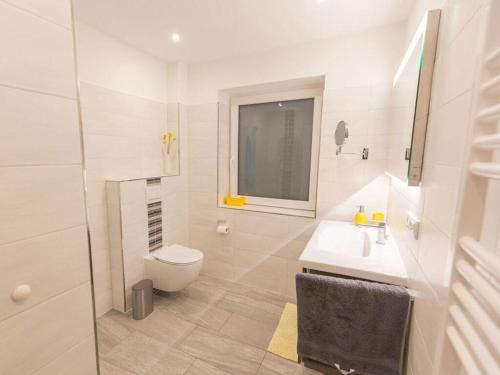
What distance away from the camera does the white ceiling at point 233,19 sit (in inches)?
61.1

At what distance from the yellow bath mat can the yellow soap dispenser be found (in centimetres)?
96

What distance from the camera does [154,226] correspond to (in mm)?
2258

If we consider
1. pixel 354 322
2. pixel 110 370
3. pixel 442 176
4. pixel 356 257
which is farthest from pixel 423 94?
pixel 110 370

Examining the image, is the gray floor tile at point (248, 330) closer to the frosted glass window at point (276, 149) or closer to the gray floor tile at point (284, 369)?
the gray floor tile at point (284, 369)

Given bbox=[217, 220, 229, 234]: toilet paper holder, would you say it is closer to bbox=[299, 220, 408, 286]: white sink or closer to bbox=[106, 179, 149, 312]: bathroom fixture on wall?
bbox=[106, 179, 149, 312]: bathroom fixture on wall

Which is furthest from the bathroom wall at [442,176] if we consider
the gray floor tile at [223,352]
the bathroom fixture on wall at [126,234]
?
the bathroom fixture on wall at [126,234]

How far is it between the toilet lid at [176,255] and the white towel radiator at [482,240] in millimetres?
1836

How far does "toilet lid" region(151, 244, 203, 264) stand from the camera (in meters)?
2.05

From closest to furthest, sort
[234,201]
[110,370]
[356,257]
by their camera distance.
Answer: [356,257], [110,370], [234,201]

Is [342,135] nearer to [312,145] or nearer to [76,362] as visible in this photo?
[312,145]

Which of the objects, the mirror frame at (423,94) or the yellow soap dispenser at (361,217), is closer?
the mirror frame at (423,94)

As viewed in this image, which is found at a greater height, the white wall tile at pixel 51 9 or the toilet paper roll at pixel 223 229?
the white wall tile at pixel 51 9

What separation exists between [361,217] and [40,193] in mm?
1948

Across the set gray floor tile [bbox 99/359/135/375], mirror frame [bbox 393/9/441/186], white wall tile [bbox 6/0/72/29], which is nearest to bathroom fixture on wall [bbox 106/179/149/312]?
gray floor tile [bbox 99/359/135/375]
